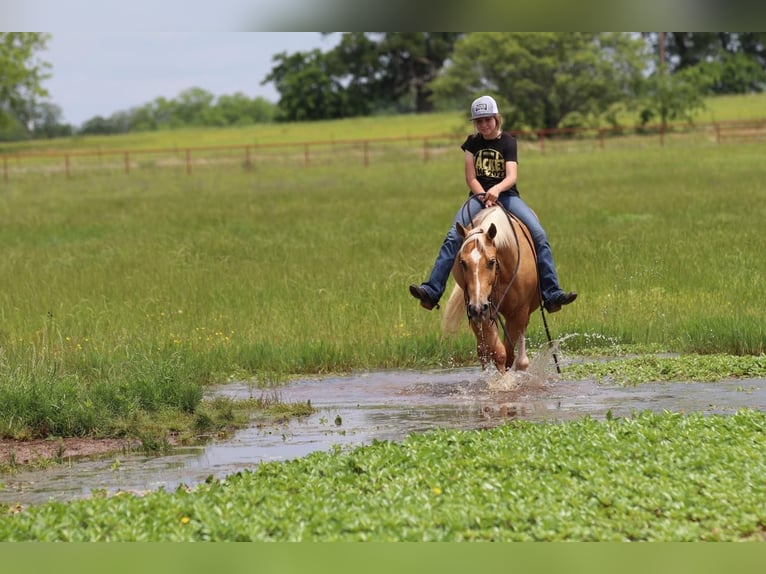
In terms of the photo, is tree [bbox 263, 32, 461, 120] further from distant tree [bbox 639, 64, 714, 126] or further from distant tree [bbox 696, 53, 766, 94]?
distant tree [bbox 639, 64, 714, 126]

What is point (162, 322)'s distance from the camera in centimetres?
1728

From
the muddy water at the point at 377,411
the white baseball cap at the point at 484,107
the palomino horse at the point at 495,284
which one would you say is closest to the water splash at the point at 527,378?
the muddy water at the point at 377,411

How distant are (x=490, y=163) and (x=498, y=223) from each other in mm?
1002

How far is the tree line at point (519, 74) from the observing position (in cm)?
8312

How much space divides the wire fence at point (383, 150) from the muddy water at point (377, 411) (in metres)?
47.3

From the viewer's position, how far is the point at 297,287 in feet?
64.9

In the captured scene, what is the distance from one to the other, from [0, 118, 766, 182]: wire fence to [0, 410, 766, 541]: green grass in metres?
51.4

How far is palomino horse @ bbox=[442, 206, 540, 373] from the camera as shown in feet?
40.6

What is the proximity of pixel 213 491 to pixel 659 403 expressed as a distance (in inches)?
203

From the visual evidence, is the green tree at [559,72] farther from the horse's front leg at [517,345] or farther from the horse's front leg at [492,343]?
the horse's front leg at [492,343]

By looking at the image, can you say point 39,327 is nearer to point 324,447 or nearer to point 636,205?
point 324,447

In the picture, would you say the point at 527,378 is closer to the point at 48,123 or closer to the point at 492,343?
the point at 492,343

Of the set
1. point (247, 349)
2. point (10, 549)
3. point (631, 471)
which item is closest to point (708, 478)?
point (631, 471)

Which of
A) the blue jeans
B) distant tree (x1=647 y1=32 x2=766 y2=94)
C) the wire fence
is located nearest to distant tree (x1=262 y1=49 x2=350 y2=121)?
distant tree (x1=647 y1=32 x2=766 y2=94)
